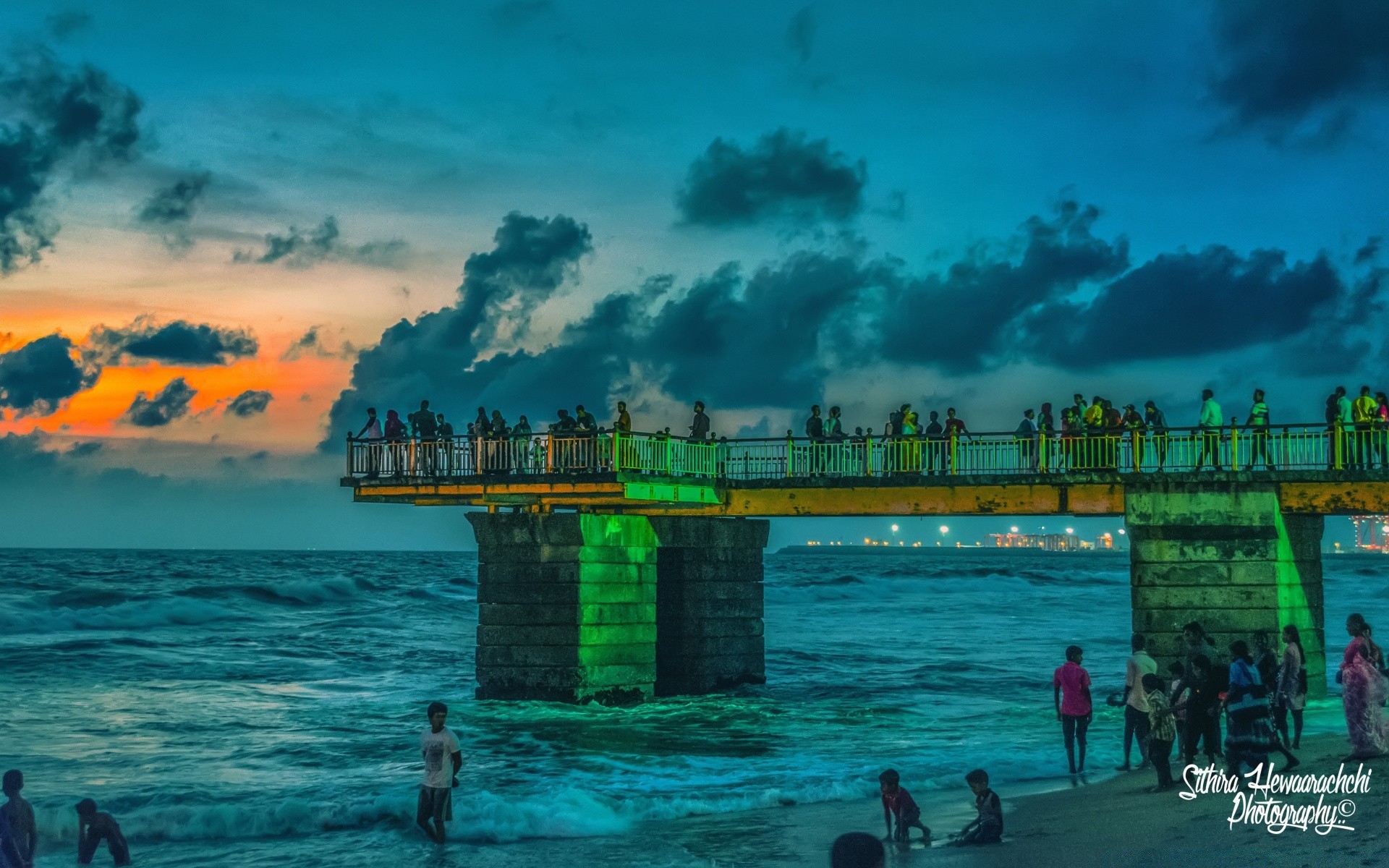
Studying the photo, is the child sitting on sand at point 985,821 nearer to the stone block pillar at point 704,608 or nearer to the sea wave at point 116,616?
the stone block pillar at point 704,608

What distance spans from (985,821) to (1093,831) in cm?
116

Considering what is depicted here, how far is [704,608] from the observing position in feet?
105

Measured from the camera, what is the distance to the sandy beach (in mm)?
12281

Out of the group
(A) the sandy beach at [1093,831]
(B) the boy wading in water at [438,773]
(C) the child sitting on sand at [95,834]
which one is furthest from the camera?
(C) the child sitting on sand at [95,834]

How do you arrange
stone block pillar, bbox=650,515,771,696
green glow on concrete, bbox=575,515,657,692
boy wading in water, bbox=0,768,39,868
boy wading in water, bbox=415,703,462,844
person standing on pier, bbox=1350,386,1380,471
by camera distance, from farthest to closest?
stone block pillar, bbox=650,515,771,696 → green glow on concrete, bbox=575,515,657,692 → person standing on pier, bbox=1350,386,1380,471 → boy wading in water, bbox=415,703,462,844 → boy wading in water, bbox=0,768,39,868

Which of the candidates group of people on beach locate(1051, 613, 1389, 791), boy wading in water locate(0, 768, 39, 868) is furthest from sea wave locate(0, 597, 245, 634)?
group of people on beach locate(1051, 613, 1389, 791)

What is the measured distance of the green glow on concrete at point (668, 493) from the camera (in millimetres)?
27141

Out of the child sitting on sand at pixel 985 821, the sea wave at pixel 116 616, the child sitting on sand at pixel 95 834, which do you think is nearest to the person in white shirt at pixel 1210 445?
the child sitting on sand at pixel 985 821

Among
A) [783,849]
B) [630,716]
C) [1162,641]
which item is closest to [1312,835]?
[783,849]

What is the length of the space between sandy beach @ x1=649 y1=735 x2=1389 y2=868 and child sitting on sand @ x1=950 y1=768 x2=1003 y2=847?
182 millimetres

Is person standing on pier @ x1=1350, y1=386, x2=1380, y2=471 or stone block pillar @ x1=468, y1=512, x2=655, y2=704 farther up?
person standing on pier @ x1=1350, y1=386, x2=1380, y2=471

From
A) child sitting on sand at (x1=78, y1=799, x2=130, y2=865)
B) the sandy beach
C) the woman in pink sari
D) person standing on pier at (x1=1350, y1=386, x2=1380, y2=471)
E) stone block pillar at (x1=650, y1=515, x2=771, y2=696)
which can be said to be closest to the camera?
the sandy beach

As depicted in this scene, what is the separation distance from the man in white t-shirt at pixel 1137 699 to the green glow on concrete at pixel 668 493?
1087cm

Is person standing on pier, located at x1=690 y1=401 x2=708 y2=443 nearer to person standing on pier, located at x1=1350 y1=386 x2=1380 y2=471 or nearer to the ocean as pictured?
the ocean
